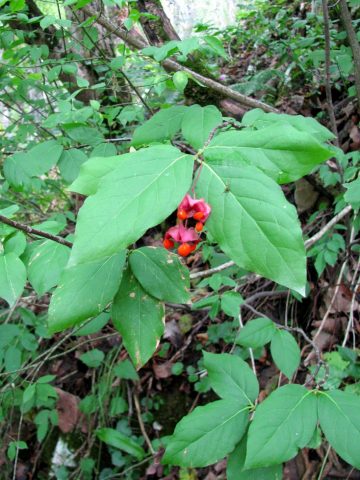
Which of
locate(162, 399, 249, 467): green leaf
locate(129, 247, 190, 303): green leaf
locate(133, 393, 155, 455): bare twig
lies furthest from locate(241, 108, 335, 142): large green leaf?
locate(133, 393, 155, 455): bare twig

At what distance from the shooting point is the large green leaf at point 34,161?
162cm

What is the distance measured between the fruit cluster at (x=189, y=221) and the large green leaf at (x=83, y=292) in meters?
0.15

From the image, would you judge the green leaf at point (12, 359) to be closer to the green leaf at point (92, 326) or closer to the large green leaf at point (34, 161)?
the green leaf at point (92, 326)

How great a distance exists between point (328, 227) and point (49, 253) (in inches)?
57.0

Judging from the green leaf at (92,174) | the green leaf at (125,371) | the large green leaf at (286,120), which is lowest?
the green leaf at (125,371)

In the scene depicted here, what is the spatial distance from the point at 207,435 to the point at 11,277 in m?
0.67

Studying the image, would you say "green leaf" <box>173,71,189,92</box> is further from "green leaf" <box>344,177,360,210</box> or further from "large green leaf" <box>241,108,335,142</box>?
"green leaf" <box>344,177,360,210</box>

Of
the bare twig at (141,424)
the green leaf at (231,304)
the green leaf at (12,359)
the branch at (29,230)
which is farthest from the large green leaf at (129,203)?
the bare twig at (141,424)

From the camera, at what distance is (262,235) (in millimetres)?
620

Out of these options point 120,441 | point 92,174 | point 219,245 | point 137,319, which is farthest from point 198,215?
point 120,441

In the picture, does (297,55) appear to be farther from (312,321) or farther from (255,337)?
(255,337)

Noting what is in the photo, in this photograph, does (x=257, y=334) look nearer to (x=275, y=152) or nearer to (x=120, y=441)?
(x=275, y=152)

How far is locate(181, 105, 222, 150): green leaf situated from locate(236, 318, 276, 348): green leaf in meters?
0.89

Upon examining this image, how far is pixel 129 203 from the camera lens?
61cm
